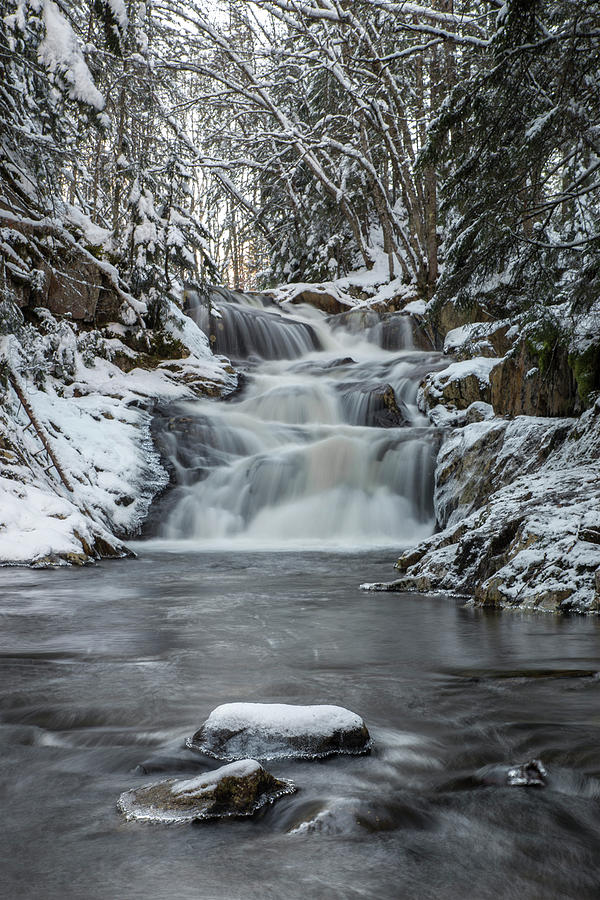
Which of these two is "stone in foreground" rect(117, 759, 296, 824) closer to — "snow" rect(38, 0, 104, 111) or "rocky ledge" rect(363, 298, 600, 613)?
"rocky ledge" rect(363, 298, 600, 613)

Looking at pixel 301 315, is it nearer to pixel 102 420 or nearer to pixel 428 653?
pixel 102 420

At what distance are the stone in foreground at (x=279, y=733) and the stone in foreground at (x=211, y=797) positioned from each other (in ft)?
0.91

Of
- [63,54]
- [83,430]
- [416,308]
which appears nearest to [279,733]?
[63,54]

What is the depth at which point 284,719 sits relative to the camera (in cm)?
227

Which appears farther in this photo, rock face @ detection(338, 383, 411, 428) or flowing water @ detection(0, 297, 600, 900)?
rock face @ detection(338, 383, 411, 428)

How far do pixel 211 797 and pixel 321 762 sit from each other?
0.49 m

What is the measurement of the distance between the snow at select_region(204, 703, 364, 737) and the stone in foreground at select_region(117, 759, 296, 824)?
31 cm

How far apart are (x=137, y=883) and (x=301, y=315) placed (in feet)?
68.7

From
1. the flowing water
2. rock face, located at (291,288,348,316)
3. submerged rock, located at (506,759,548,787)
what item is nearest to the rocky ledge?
the flowing water

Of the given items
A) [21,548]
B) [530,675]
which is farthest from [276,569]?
[530,675]

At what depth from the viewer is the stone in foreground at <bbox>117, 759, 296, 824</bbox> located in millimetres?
1773

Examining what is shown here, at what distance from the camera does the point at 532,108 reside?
5684 millimetres

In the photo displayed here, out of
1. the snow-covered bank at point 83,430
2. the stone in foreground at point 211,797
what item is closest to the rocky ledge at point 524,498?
the stone in foreground at point 211,797

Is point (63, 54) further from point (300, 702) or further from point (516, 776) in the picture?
point (516, 776)
